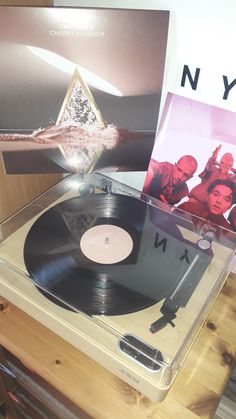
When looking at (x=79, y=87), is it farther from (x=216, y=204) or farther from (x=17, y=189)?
(x=216, y=204)

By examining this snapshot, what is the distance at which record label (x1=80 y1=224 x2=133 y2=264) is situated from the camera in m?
0.71

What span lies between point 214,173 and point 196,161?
47 millimetres

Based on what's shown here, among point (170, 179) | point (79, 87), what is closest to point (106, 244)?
point (170, 179)

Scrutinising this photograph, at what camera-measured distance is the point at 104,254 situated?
0.72 meters

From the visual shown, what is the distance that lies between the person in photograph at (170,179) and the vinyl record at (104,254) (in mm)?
53

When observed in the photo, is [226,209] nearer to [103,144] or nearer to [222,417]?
[103,144]

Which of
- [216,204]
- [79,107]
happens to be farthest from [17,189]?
[216,204]

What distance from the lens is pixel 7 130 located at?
29.5 inches

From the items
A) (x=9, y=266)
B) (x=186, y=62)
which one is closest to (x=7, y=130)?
(x=9, y=266)

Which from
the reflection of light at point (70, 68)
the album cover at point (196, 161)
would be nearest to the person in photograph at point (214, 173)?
the album cover at point (196, 161)

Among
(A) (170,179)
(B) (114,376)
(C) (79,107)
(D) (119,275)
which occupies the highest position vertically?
(C) (79,107)

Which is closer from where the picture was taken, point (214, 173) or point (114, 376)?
point (114, 376)

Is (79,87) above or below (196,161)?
above

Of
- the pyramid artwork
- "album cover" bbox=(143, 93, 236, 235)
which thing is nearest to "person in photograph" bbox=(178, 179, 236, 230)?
"album cover" bbox=(143, 93, 236, 235)
